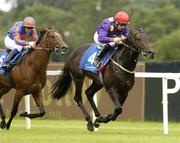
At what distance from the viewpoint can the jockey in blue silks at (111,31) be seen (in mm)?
14062

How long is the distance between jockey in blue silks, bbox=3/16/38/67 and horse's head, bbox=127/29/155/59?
79.2 inches

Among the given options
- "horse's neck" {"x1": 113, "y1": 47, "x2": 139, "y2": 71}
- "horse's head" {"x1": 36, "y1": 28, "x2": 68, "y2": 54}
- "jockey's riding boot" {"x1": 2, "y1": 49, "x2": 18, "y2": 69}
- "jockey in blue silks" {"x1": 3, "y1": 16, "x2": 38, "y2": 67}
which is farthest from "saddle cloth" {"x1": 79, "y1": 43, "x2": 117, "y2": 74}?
"jockey's riding boot" {"x1": 2, "y1": 49, "x2": 18, "y2": 69}

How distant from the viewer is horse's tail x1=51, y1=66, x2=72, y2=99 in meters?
15.8

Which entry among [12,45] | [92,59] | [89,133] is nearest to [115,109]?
[89,133]

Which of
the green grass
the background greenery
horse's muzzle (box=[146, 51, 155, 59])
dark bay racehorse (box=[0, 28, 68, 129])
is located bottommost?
the background greenery

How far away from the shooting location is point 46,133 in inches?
549

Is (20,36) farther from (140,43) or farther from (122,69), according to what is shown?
(140,43)

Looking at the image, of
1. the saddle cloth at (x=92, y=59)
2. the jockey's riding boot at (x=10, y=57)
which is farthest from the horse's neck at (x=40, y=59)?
the saddle cloth at (x=92, y=59)

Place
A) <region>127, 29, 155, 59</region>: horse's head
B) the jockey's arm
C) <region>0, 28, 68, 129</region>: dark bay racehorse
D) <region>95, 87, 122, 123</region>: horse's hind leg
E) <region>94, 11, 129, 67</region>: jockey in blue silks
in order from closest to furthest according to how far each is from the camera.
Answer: <region>127, 29, 155, 59</region>: horse's head → <region>95, 87, 122, 123</region>: horse's hind leg → <region>94, 11, 129, 67</region>: jockey in blue silks → <region>0, 28, 68, 129</region>: dark bay racehorse → the jockey's arm

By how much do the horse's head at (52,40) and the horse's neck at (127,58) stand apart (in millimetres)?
1016

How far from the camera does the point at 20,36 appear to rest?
592 inches

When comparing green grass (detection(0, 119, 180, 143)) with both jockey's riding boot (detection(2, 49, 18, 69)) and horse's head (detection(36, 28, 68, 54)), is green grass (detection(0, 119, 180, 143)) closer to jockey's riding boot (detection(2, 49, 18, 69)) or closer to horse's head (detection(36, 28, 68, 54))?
jockey's riding boot (detection(2, 49, 18, 69))

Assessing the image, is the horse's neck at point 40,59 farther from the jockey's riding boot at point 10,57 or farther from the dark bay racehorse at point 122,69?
the dark bay racehorse at point 122,69

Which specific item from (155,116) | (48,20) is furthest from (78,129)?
(48,20)
